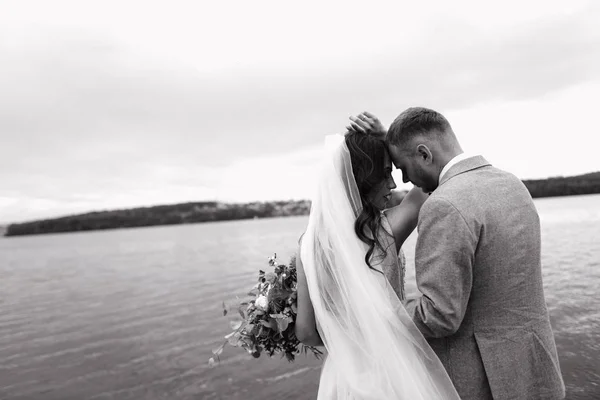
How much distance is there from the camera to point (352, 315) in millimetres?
2963

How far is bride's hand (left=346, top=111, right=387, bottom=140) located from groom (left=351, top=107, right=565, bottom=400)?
0.57 meters

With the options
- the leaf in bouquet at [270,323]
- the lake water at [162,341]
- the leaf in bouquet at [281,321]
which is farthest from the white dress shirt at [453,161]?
the lake water at [162,341]

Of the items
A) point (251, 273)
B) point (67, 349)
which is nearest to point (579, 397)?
point (67, 349)

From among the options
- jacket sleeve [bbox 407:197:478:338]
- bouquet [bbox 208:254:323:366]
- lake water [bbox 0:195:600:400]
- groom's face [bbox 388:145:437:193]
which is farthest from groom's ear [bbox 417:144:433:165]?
lake water [bbox 0:195:600:400]

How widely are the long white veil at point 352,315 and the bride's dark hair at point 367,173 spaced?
0.15ft

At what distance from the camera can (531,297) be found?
2.54 metres

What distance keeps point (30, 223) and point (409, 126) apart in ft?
688

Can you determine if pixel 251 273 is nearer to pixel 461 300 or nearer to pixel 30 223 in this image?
pixel 461 300

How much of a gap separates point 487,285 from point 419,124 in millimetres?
988

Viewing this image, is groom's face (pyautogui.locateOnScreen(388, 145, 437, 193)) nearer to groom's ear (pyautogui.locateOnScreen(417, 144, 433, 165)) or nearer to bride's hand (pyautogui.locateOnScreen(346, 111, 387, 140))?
groom's ear (pyautogui.locateOnScreen(417, 144, 433, 165))

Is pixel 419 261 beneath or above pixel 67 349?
above

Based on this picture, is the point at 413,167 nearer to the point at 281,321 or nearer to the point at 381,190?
the point at 381,190

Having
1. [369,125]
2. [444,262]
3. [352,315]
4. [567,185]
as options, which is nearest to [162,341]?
[352,315]

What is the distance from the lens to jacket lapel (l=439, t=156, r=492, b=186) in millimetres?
2709
